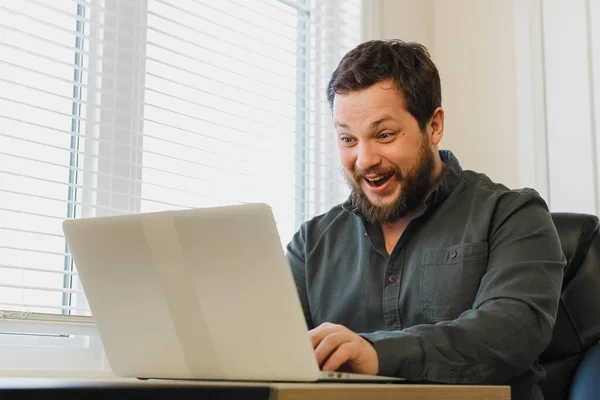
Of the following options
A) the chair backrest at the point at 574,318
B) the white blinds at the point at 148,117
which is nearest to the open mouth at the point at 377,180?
the chair backrest at the point at 574,318

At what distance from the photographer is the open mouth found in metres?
1.72

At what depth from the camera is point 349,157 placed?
1729 millimetres

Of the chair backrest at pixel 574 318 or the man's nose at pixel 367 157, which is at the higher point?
the man's nose at pixel 367 157

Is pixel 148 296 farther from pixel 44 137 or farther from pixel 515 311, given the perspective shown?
pixel 44 137

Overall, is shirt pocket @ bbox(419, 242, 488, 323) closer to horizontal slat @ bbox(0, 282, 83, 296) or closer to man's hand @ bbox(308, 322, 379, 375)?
man's hand @ bbox(308, 322, 379, 375)

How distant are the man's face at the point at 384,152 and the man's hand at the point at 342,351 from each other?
0.62 m

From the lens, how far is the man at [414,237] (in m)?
1.42

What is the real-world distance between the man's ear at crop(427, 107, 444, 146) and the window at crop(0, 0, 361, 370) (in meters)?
0.60

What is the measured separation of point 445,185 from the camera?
1.69m

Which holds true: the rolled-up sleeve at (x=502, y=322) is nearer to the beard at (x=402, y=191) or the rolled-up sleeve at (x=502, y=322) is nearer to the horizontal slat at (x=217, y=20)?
the beard at (x=402, y=191)

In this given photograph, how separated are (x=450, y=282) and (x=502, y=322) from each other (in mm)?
256

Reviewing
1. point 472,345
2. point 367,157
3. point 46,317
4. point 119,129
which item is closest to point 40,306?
point 46,317

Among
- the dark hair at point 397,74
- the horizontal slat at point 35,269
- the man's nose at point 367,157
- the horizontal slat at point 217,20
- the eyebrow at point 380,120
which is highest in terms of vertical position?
the horizontal slat at point 217,20

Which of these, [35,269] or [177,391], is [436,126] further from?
[177,391]
